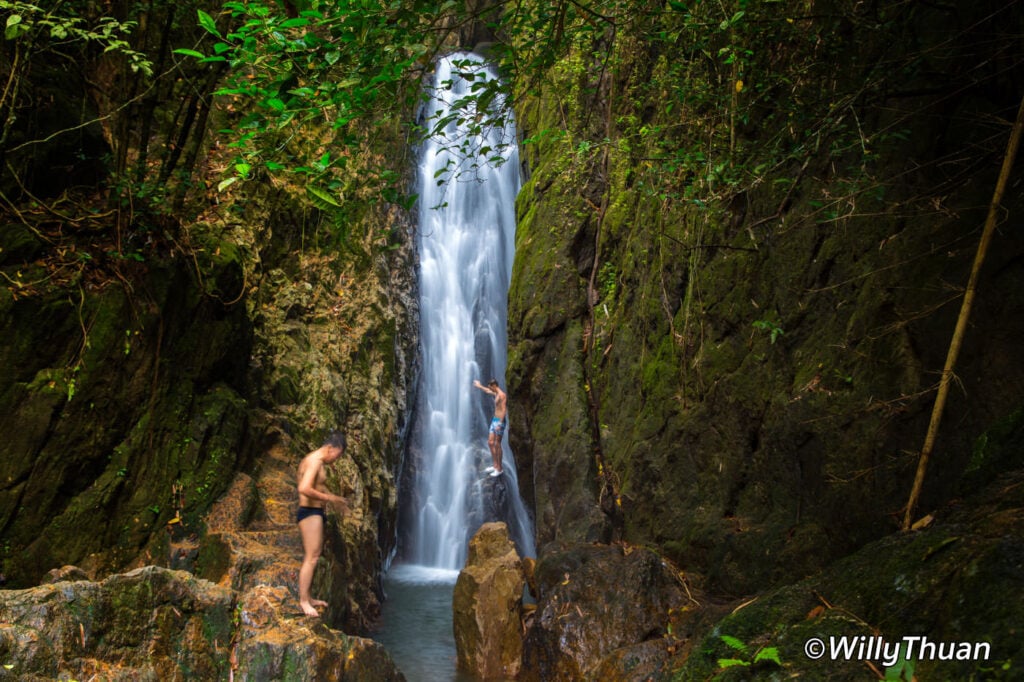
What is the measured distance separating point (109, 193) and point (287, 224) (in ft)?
13.6

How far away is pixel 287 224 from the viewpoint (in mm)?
10602

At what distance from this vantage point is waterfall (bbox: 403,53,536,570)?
13344mm

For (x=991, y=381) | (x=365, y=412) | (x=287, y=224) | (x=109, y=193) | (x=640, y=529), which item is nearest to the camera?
(x=991, y=381)

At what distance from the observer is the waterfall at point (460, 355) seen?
43.8 ft

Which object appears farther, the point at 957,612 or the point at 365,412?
the point at 365,412

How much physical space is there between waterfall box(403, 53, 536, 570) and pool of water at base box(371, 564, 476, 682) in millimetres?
977

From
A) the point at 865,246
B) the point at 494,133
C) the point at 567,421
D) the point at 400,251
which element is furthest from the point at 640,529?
the point at 494,133

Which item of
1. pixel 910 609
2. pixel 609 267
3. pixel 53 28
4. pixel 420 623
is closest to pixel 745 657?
pixel 910 609

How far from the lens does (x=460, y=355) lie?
1573 centimetres

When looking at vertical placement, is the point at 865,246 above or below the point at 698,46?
below

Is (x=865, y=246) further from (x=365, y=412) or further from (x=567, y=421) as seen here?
(x=365, y=412)

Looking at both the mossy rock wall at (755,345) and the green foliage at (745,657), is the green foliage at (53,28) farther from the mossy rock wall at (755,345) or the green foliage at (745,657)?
the green foliage at (745,657)

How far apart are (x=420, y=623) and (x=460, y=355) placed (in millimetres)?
7347

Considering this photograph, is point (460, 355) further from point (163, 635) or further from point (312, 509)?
point (163, 635)
